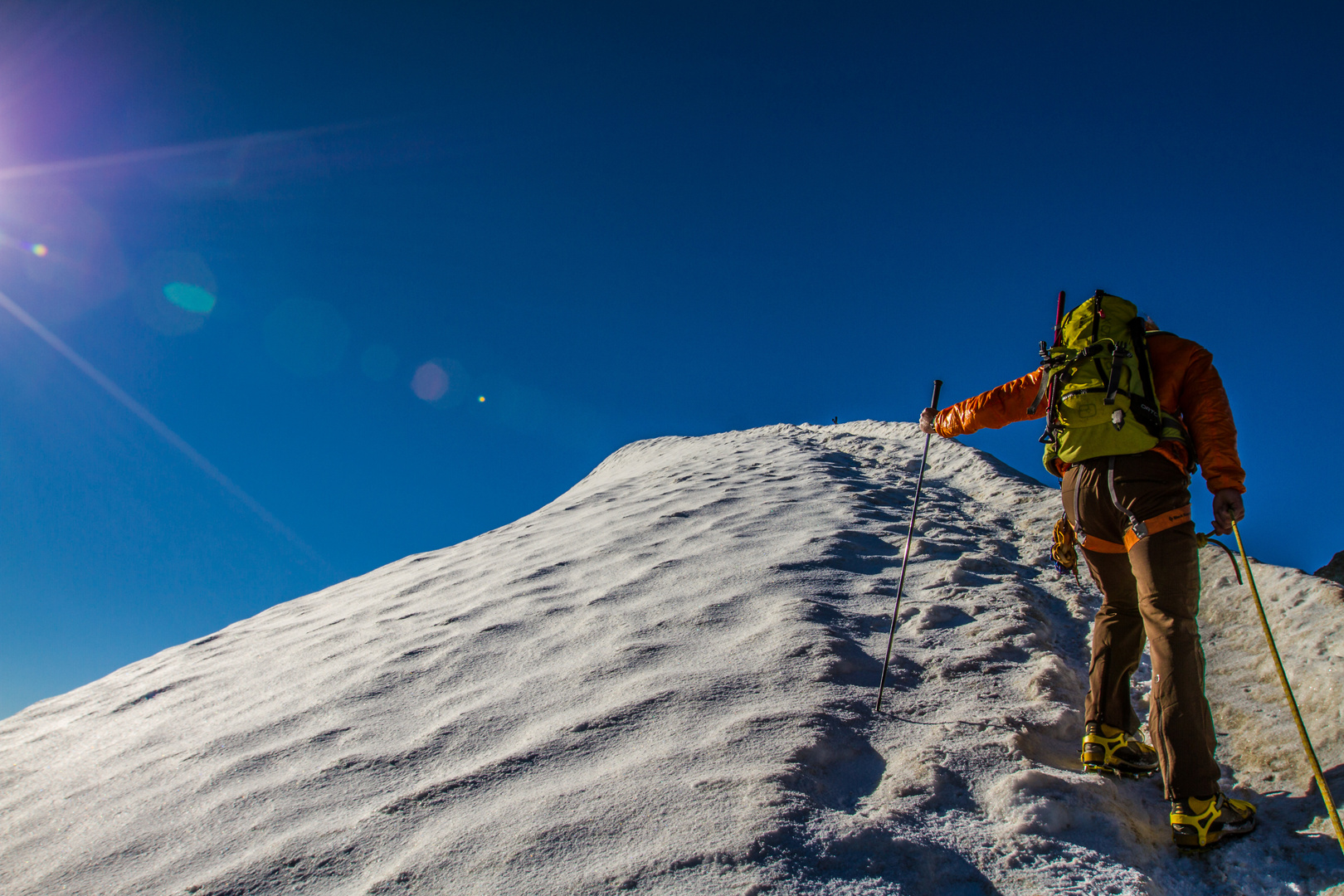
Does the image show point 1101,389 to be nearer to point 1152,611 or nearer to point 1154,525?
point 1154,525

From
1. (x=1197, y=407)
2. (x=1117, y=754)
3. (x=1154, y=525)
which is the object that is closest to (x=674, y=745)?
(x=1117, y=754)

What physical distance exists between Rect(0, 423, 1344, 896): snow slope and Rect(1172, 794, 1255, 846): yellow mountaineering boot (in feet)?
0.17

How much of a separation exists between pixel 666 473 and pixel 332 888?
669cm

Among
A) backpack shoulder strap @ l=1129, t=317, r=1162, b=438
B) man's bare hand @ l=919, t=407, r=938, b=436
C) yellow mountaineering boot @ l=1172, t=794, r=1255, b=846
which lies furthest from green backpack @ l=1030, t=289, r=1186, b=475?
yellow mountaineering boot @ l=1172, t=794, r=1255, b=846

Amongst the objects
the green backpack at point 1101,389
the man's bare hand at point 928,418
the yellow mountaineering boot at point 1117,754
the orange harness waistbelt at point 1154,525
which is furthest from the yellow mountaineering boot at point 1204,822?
the man's bare hand at point 928,418

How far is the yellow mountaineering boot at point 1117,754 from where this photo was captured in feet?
7.36

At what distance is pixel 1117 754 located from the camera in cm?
228

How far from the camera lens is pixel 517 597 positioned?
4172 millimetres

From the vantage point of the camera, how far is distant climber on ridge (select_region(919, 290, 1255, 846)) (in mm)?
2068

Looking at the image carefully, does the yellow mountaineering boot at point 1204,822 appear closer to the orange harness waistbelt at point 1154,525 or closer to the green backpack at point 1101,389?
the orange harness waistbelt at point 1154,525

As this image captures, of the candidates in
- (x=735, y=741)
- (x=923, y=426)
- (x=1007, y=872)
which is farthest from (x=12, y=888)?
(x=923, y=426)

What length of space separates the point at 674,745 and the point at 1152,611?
159 cm

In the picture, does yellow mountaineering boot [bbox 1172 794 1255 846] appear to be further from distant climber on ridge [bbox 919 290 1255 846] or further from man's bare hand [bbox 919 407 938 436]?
man's bare hand [bbox 919 407 938 436]

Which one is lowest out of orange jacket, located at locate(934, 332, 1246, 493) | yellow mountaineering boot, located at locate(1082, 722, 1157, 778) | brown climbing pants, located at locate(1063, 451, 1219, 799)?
yellow mountaineering boot, located at locate(1082, 722, 1157, 778)
